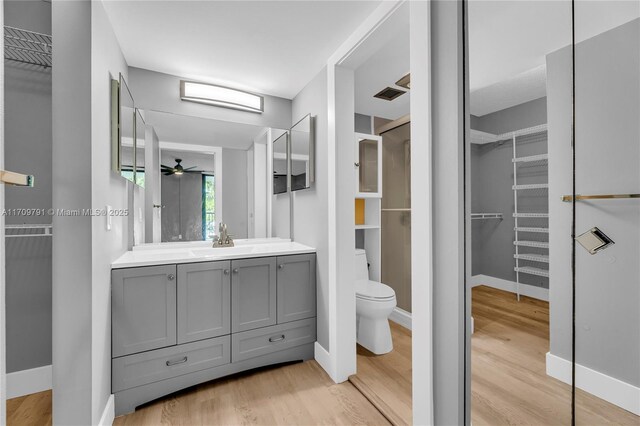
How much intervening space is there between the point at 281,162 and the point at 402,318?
6.73 feet

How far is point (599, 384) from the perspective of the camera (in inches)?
32.9

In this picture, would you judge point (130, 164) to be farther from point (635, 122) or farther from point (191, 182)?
point (635, 122)

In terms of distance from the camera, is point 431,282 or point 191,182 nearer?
point 431,282

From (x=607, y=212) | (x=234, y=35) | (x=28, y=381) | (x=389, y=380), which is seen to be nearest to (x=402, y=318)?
(x=389, y=380)

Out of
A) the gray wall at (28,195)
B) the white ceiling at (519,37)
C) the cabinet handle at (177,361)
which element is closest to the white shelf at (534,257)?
the white ceiling at (519,37)

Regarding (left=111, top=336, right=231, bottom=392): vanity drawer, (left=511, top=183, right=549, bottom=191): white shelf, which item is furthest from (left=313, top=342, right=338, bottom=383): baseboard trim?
(left=511, top=183, right=549, bottom=191): white shelf

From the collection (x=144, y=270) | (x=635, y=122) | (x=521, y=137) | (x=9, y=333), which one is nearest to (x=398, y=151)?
(x=521, y=137)

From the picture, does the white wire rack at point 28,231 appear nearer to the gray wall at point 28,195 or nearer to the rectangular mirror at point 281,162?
the gray wall at point 28,195

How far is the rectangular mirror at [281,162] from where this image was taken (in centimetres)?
277

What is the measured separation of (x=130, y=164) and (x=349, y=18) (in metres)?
1.76

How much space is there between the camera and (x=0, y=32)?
65cm

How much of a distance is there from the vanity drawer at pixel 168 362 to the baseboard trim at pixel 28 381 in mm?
668

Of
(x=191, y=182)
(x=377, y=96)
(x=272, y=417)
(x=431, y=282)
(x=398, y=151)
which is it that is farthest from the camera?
(x=398, y=151)

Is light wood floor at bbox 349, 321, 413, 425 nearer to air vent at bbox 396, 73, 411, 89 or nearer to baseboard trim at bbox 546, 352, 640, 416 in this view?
baseboard trim at bbox 546, 352, 640, 416
